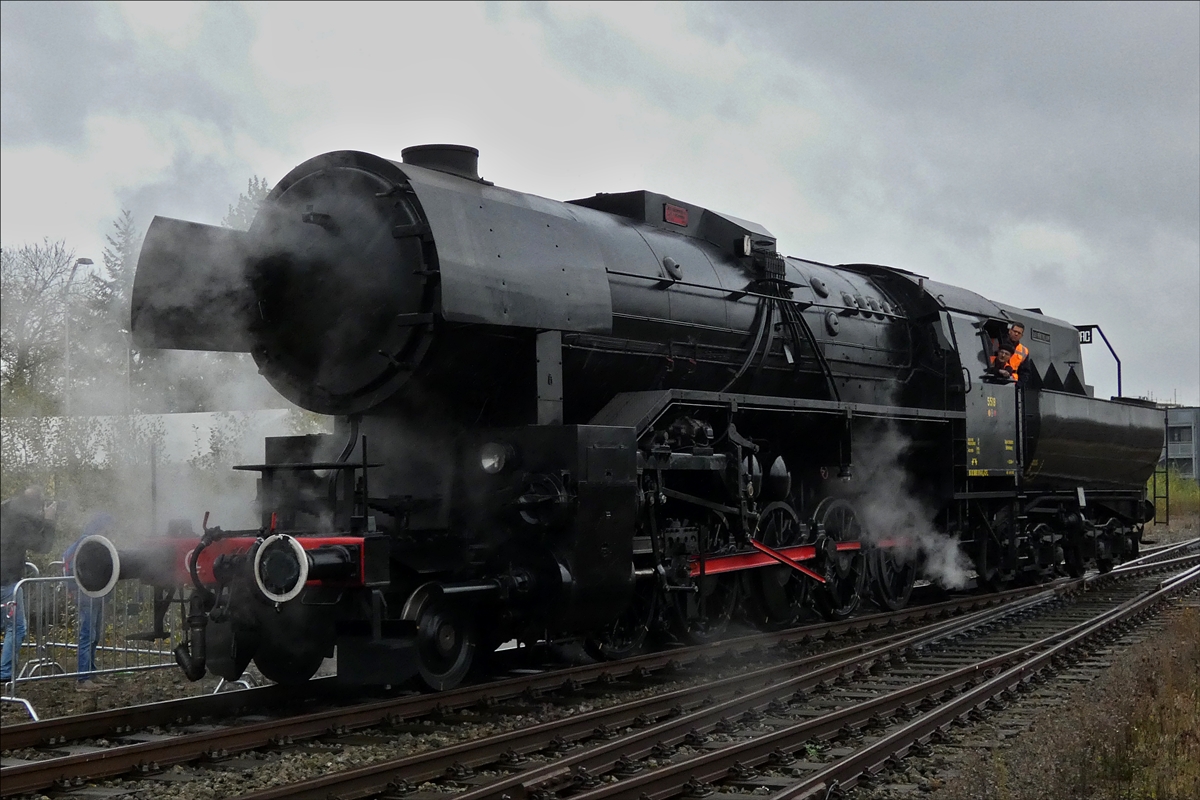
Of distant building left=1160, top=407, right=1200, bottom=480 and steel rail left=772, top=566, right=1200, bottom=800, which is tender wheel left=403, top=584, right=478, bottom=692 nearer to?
steel rail left=772, top=566, right=1200, bottom=800

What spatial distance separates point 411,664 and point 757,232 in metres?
5.61

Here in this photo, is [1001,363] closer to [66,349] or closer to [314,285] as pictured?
[314,285]

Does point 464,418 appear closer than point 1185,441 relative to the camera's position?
Yes

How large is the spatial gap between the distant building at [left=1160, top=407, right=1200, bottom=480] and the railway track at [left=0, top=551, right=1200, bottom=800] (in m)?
48.6

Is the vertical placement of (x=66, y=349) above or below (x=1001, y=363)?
below

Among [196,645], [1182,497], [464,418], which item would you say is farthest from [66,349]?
[1182,497]

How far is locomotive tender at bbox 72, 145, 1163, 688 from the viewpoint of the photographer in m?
7.11

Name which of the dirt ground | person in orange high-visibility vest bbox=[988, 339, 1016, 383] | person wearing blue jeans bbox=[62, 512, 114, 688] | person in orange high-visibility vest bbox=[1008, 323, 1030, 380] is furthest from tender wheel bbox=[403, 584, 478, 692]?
person in orange high-visibility vest bbox=[1008, 323, 1030, 380]

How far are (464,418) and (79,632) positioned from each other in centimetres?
388

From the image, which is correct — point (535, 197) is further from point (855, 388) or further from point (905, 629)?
point (905, 629)

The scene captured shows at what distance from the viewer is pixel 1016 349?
1448 cm

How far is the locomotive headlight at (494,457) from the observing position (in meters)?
7.62

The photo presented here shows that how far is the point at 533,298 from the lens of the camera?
7.63 meters

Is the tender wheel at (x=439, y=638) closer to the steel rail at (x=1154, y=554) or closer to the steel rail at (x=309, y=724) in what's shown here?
the steel rail at (x=309, y=724)
